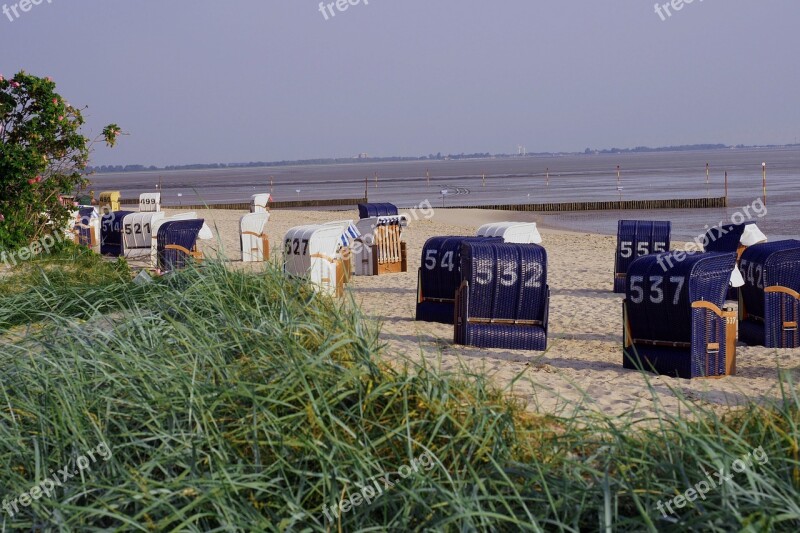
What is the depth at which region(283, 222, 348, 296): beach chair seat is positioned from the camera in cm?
1202

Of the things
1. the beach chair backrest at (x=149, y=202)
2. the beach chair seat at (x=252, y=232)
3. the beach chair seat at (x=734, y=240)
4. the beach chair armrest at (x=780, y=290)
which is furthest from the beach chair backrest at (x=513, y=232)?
the beach chair backrest at (x=149, y=202)

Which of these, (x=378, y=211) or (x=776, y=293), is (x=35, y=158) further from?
(x=776, y=293)

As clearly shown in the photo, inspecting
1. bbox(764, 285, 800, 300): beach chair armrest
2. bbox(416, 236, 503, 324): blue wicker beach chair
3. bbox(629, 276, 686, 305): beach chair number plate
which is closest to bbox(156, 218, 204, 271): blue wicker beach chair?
bbox(416, 236, 503, 324): blue wicker beach chair

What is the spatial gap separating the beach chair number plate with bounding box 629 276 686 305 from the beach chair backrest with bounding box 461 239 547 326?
1.19m

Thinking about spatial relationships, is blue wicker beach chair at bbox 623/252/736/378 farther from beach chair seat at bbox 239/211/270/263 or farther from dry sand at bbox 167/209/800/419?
beach chair seat at bbox 239/211/270/263

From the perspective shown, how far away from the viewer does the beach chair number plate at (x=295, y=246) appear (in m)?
12.1

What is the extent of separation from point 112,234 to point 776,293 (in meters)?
12.9

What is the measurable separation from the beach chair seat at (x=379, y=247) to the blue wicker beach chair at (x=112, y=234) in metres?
4.93

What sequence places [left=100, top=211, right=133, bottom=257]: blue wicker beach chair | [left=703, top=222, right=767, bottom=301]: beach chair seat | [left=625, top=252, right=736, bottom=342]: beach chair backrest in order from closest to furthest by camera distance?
[left=625, top=252, right=736, bottom=342]: beach chair backrest, [left=703, top=222, right=767, bottom=301]: beach chair seat, [left=100, top=211, right=133, bottom=257]: blue wicker beach chair

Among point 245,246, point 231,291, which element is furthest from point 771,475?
point 245,246

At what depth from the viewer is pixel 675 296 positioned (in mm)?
8250

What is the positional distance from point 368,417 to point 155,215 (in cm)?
1341

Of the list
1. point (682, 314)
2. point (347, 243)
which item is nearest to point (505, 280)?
point (682, 314)

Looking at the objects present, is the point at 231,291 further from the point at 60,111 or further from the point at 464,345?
→ the point at 60,111
